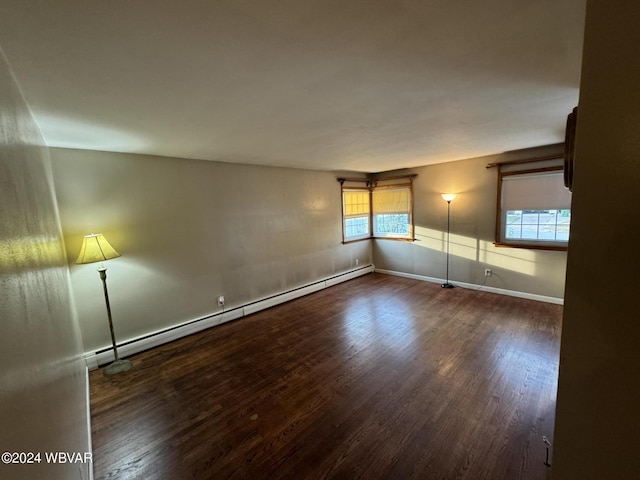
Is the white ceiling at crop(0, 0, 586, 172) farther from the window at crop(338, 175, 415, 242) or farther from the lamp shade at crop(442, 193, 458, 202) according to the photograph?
the window at crop(338, 175, 415, 242)

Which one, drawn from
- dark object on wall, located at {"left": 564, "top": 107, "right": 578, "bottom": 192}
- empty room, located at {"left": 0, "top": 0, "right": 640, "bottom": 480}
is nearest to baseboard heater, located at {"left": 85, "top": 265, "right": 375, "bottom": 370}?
empty room, located at {"left": 0, "top": 0, "right": 640, "bottom": 480}

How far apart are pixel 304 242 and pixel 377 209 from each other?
6.95 ft

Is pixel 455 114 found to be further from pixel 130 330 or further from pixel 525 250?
pixel 130 330

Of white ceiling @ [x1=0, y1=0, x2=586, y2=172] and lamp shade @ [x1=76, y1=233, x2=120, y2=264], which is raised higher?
white ceiling @ [x1=0, y1=0, x2=586, y2=172]

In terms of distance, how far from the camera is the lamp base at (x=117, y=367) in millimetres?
2711

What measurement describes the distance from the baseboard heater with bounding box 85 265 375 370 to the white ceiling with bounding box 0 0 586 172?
218 cm

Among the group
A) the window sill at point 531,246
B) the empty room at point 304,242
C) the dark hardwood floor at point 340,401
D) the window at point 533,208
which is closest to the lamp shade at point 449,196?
the empty room at point 304,242

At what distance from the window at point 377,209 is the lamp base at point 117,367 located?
4056 millimetres

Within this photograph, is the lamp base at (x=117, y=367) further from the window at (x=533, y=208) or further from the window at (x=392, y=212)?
the window at (x=533, y=208)

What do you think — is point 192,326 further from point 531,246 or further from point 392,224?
point 531,246

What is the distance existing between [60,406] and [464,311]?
168 inches

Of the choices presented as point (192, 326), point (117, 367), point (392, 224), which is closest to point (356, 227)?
point (392, 224)

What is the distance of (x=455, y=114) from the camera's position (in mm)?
2176

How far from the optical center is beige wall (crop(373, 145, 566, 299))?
402cm
